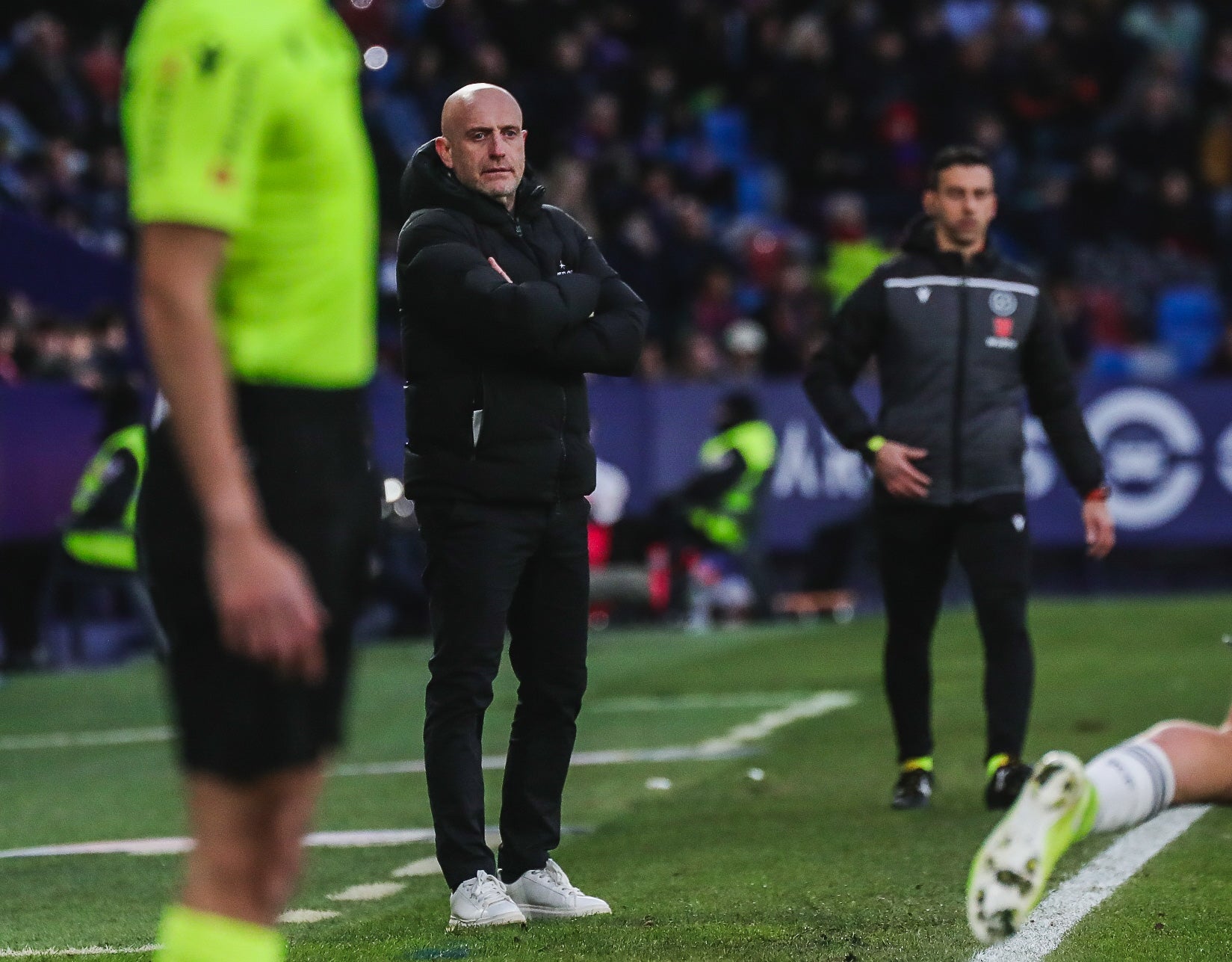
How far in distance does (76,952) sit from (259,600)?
8.88 feet

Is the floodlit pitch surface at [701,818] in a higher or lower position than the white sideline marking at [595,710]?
higher

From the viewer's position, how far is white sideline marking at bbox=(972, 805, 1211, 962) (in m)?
Answer: 5.06

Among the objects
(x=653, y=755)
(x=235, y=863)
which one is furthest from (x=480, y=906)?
(x=653, y=755)

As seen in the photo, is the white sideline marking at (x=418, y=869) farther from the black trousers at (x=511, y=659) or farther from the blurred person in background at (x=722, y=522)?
the blurred person in background at (x=722, y=522)

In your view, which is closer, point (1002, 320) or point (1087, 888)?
point (1087, 888)

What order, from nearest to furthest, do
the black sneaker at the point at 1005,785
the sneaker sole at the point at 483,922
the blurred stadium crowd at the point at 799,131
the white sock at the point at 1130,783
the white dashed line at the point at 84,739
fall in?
1. the white sock at the point at 1130,783
2. the sneaker sole at the point at 483,922
3. the black sneaker at the point at 1005,785
4. the white dashed line at the point at 84,739
5. the blurred stadium crowd at the point at 799,131

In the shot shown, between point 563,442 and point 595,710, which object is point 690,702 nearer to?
point 595,710

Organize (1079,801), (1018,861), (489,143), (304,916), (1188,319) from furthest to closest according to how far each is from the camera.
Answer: (1188,319), (304,916), (489,143), (1079,801), (1018,861)

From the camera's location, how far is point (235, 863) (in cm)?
319

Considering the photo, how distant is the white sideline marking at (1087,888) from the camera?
5.06 m

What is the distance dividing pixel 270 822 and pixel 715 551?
1410 centimetres

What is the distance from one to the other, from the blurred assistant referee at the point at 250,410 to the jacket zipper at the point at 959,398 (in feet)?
15.5

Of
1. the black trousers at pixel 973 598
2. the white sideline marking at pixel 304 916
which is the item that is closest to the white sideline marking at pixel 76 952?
the white sideline marking at pixel 304 916

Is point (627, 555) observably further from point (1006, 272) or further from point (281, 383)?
point (281, 383)
